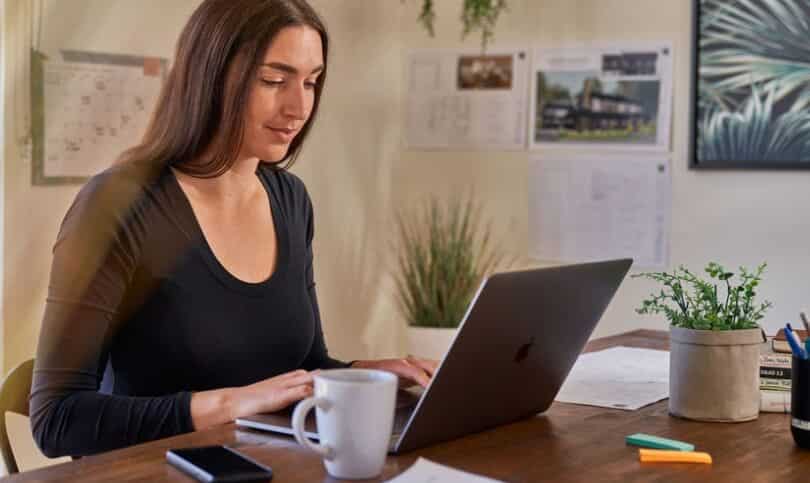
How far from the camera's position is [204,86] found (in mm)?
2012

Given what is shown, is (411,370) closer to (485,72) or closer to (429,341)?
(429,341)

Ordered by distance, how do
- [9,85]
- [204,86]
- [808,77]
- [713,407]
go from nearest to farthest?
[713,407], [204,86], [9,85], [808,77]

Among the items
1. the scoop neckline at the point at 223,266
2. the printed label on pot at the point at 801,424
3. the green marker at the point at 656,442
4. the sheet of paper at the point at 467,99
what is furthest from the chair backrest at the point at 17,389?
the sheet of paper at the point at 467,99

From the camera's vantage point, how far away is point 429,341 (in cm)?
414

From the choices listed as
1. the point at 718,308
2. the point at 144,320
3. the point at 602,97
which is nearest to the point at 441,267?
the point at 602,97

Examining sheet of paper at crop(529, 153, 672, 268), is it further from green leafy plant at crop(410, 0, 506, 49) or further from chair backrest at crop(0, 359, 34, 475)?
chair backrest at crop(0, 359, 34, 475)

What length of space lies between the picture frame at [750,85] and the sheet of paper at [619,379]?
1.70 metres

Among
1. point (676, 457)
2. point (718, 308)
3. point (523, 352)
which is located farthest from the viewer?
point (718, 308)

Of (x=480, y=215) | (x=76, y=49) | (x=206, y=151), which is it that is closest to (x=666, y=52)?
(x=480, y=215)

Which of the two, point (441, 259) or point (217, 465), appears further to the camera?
point (441, 259)

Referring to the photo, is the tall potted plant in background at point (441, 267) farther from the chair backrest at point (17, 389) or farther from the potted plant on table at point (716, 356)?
the potted plant on table at point (716, 356)

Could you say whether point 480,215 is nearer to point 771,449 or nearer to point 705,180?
point 705,180

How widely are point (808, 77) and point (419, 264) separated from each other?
4.76ft

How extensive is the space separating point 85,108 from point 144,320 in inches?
58.6
